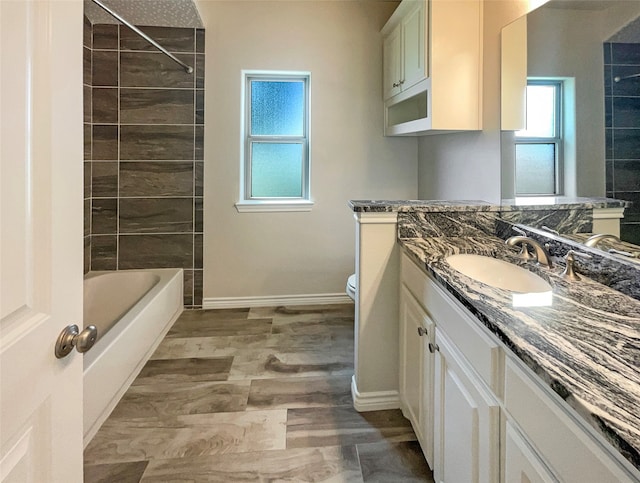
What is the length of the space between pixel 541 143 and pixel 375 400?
1373 millimetres

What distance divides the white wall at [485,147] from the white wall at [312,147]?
589 millimetres

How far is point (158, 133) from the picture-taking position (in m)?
3.19

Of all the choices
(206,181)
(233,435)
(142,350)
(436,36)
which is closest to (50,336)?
(233,435)

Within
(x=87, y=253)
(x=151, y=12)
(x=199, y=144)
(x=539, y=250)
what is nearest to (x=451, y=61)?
(x=539, y=250)

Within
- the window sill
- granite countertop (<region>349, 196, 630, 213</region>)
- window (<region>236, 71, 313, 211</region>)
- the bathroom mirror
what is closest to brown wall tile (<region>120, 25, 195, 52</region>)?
window (<region>236, 71, 313, 211</region>)

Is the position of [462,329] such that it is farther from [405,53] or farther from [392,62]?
[392,62]

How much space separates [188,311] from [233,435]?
173cm

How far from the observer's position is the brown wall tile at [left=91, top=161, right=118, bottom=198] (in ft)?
10.4

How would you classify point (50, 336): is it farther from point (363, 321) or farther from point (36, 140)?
point (363, 321)

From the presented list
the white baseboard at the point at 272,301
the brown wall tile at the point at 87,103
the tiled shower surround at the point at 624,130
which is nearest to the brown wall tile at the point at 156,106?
the brown wall tile at the point at 87,103

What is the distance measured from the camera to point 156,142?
319 cm

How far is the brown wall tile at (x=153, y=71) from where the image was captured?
3115 millimetres

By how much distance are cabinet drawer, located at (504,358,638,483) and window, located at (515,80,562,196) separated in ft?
3.31

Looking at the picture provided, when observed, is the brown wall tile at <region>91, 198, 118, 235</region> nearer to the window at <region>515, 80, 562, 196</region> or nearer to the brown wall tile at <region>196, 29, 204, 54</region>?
the brown wall tile at <region>196, 29, 204, 54</region>
